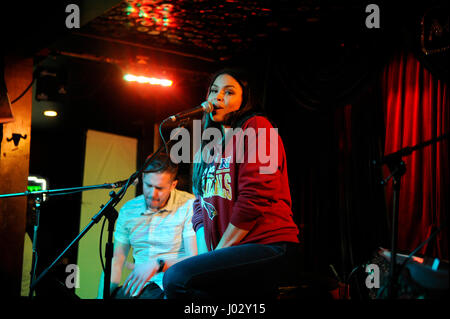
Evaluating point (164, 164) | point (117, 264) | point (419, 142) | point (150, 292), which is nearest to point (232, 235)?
point (150, 292)

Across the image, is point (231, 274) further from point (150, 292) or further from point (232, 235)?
point (150, 292)

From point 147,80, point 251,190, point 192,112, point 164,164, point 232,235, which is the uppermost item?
point 147,80

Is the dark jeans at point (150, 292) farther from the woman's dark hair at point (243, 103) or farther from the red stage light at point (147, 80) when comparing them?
the red stage light at point (147, 80)

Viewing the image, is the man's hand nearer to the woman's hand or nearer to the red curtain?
the woman's hand

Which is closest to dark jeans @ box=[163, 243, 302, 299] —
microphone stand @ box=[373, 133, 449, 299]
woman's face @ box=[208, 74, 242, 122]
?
microphone stand @ box=[373, 133, 449, 299]

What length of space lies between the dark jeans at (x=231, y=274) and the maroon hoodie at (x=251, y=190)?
0.12 metres

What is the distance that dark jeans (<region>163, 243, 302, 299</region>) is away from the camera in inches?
74.6

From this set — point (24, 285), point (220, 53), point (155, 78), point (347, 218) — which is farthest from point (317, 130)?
point (24, 285)

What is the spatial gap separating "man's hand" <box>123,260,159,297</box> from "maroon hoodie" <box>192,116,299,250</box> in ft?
3.83

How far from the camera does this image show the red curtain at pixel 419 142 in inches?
146

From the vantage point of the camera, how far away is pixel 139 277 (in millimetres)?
3381

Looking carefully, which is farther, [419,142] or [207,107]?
[419,142]

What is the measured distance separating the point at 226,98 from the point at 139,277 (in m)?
1.66
